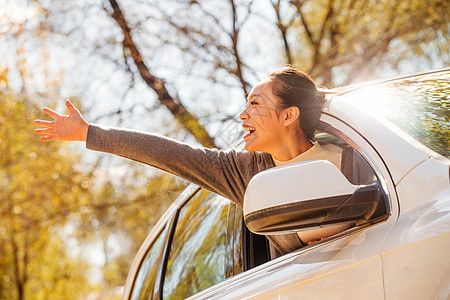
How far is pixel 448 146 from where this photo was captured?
1621 mm

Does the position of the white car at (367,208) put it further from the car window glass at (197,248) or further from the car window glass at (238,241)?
the car window glass at (197,248)

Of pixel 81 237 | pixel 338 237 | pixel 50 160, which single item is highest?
pixel 50 160

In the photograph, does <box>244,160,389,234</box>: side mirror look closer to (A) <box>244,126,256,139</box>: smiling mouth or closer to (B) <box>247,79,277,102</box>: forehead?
(A) <box>244,126,256,139</box>: smiling mouth

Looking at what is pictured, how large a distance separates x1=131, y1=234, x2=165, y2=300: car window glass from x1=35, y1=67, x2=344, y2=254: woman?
3.18 ft

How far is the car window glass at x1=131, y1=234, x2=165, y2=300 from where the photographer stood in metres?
3.00

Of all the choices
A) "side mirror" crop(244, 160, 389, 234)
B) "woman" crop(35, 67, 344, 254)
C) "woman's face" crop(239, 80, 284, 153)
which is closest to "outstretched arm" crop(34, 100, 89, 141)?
"woman" crop(35, 67, 344, 254)

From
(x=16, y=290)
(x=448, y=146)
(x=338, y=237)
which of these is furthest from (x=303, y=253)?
(x=16, y=290)

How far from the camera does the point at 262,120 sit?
7.12 ft

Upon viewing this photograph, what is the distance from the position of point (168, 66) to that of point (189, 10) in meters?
0.80

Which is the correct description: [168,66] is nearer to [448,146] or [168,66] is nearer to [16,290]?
[448,146]

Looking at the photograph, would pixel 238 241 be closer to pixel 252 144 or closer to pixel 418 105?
pixel 252 144

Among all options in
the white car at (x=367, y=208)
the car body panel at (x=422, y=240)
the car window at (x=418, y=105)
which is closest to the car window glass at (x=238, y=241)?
the white car at (x=367, y=208)

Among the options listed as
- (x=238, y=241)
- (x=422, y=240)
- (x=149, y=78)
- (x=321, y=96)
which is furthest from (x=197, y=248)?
(x=149, y=78)

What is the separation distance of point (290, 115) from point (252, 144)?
0.69 feet
